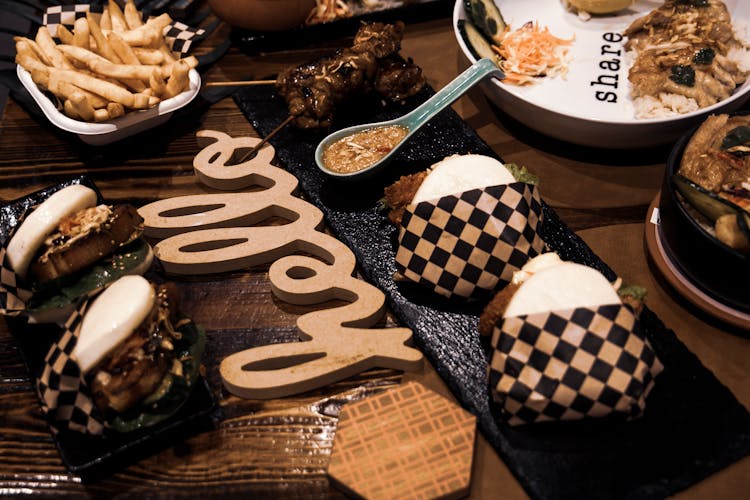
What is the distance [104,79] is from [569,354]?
348 cm

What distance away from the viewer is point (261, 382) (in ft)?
10.7

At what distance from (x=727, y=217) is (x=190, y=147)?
3453 millimetres

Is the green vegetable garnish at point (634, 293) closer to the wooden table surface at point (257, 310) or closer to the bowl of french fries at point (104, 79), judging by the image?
the wooden table surface at point (257, 310)

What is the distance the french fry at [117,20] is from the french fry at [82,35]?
0.99 feet

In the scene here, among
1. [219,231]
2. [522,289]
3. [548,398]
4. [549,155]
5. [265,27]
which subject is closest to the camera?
[548,398]

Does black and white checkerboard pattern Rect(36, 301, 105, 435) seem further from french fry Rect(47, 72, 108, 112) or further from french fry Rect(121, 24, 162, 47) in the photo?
french fry Rect(121, 24, 162, 47)

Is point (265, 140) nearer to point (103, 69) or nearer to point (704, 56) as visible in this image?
point (103, 69)

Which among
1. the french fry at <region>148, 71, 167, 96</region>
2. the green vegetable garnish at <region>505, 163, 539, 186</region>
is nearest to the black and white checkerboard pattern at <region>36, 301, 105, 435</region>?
the french fry at <region>148, 71, 167, 96</region>

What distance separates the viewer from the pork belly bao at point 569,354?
284cm

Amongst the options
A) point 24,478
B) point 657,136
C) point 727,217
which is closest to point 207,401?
point 24,478

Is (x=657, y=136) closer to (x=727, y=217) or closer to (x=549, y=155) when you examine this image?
(x=549, y=155)

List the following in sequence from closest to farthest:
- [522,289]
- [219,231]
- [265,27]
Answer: [522,289], [219,231], [265,27]

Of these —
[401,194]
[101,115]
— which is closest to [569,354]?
[401,194]

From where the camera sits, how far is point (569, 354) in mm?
2855
